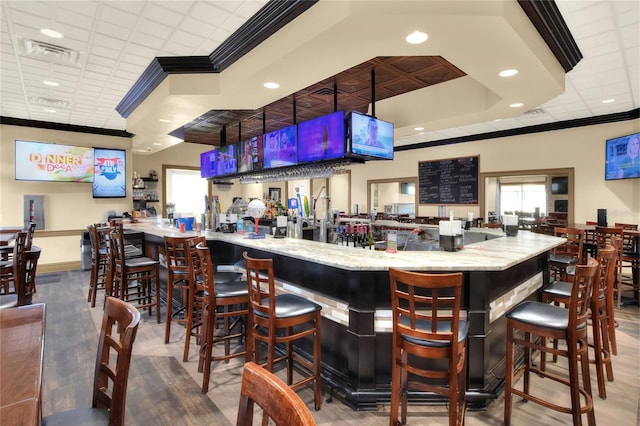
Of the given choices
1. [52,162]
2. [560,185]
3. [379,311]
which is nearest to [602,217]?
[560,185]

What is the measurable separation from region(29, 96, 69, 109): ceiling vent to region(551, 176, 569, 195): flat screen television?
10012mm

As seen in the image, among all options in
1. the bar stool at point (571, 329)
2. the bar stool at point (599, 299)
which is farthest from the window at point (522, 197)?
the bar stool at point (571, 329)

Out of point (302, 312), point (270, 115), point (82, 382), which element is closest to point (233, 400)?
point (302, 312)

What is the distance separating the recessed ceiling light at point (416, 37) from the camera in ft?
8.29

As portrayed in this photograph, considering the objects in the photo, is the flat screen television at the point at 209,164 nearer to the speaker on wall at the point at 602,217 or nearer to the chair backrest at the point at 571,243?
the chair backrest at the point at 571,243

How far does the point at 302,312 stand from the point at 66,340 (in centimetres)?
305

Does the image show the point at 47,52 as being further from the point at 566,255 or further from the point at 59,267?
the point at 566,255

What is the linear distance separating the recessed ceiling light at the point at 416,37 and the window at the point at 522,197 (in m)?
9.16

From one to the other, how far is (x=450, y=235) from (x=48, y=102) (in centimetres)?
659

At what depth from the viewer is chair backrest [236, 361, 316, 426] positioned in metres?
0.67

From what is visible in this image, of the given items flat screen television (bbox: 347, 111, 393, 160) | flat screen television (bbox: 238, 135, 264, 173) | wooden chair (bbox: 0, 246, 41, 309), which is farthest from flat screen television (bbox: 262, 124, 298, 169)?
wooden chair (bbox: 0, 246, 41, 309)

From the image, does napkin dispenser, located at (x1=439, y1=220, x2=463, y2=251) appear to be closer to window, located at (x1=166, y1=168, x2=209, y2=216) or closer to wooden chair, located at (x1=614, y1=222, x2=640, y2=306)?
wooden chair, located at (x1=614, y1=222, x2=640, y2=306)

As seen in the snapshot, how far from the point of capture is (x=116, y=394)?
119 centimetres

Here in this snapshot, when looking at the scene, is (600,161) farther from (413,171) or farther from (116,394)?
(116,394)
